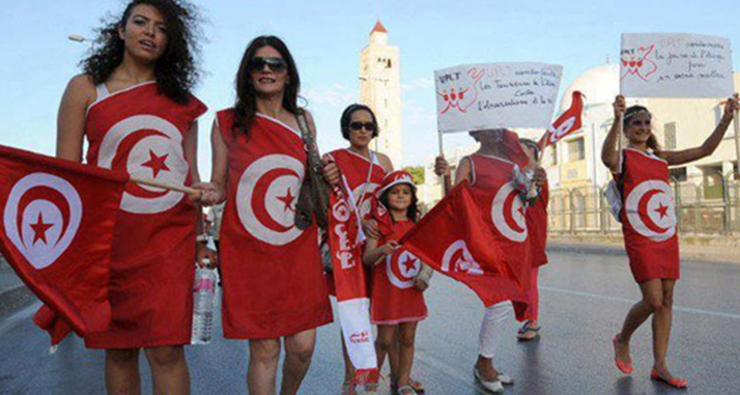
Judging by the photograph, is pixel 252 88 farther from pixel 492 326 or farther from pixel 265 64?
pixel 492 326

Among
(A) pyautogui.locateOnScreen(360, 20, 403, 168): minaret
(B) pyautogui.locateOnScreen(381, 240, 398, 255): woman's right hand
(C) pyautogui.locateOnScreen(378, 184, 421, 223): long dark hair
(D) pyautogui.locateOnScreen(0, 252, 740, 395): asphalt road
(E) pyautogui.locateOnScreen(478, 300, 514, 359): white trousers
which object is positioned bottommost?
(D) pyautogui.locateOnScreen(0, 252, 740, 395): asphalt road

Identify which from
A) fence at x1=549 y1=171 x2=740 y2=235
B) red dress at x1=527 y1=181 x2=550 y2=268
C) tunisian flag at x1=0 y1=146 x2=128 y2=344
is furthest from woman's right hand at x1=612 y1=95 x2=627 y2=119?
fence at x1=549 y1=171 x2=740 y2=235

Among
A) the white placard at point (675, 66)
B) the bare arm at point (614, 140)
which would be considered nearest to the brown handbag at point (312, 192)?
the bare arm at point (614, 140)

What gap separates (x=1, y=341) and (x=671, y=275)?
6.67 metres

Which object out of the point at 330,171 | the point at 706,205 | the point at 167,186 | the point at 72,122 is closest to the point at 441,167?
the point at 330,171

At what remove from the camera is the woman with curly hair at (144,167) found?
9.77 ft

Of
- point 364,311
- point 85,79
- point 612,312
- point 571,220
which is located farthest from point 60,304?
point 571,220

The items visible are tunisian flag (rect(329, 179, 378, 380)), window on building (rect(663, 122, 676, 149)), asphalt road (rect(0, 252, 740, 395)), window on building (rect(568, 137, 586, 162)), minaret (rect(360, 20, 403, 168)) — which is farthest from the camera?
minaret (rect(360, 20, 403, 168))

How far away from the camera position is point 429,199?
2537 inches

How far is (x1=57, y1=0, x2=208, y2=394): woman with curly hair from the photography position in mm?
2977

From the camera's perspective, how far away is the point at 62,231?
109 inches

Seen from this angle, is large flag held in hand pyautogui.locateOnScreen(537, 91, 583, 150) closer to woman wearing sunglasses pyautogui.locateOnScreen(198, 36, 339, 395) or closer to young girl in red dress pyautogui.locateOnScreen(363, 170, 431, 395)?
young girl in red dress pyautogui.locateOnScreen(363, 170, 431, 395)

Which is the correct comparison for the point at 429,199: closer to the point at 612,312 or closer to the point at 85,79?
the point at 612,312

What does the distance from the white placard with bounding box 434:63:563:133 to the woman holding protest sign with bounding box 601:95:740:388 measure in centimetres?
58
